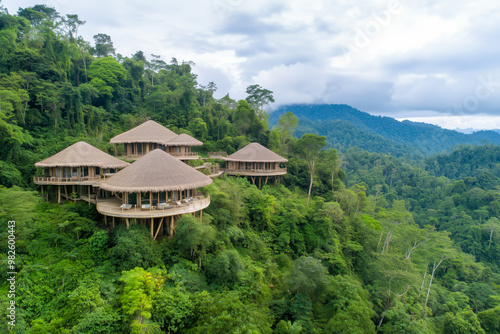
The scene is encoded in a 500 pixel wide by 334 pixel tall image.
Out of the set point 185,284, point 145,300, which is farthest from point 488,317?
point 145,300

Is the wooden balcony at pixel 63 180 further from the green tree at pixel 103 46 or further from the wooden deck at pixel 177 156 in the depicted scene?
the green tree at pixel 103 46

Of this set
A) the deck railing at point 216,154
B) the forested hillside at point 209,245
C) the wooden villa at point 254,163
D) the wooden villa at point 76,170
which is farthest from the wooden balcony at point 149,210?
the deck railing at point 216,154

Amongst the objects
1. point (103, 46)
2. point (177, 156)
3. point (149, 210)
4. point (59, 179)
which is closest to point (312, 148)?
point (177, 156)

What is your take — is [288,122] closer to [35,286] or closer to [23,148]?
[23,148]

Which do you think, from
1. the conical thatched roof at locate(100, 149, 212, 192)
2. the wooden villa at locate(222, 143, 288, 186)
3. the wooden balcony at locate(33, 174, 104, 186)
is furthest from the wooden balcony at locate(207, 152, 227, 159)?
the wooden balcony at locate(33, 174, 104, 186)

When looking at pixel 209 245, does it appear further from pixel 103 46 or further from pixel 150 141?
pixel 103 46
